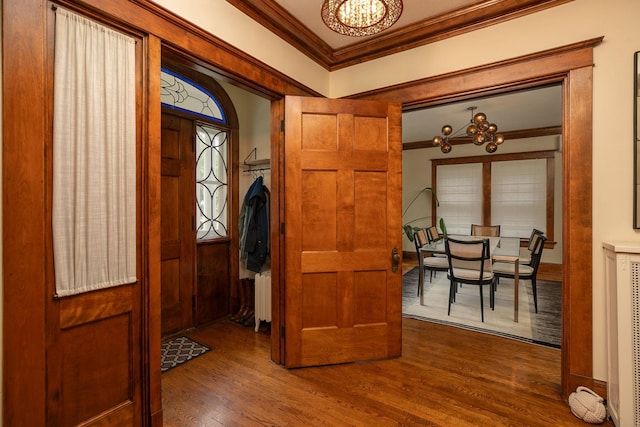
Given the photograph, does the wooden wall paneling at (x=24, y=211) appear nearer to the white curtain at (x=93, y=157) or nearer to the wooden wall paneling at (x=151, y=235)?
the white curtain at (x=93, y=157)

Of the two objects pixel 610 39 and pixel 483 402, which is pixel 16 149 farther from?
pixel 610 39

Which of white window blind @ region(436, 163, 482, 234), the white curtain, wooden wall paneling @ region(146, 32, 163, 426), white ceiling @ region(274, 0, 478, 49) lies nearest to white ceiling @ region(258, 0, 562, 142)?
white ceiling @ region(274, 0, 478, 49)

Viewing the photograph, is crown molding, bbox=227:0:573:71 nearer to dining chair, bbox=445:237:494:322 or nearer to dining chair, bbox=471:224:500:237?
dining chair, bbox=445:237:494:322

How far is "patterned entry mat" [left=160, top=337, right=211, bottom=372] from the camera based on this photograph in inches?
98.7

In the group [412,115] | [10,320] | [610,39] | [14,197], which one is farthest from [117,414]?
[412,115]

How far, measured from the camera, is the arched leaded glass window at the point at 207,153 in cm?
311

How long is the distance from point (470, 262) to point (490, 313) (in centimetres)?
75

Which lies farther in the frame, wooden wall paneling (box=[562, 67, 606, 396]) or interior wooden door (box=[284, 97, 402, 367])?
interior wooden door (box=[284, 97, 402, 367])

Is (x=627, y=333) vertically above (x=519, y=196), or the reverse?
(x=519, y=196)

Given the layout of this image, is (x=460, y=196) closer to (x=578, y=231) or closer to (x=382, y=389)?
(x=578, y=231)

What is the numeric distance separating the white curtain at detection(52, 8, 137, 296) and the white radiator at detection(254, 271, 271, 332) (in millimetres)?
1547

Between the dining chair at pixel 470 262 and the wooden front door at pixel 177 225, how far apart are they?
9.35ft

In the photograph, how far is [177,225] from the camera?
3051 mm

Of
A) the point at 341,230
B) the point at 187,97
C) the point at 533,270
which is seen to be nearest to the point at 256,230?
the point at 341,230
